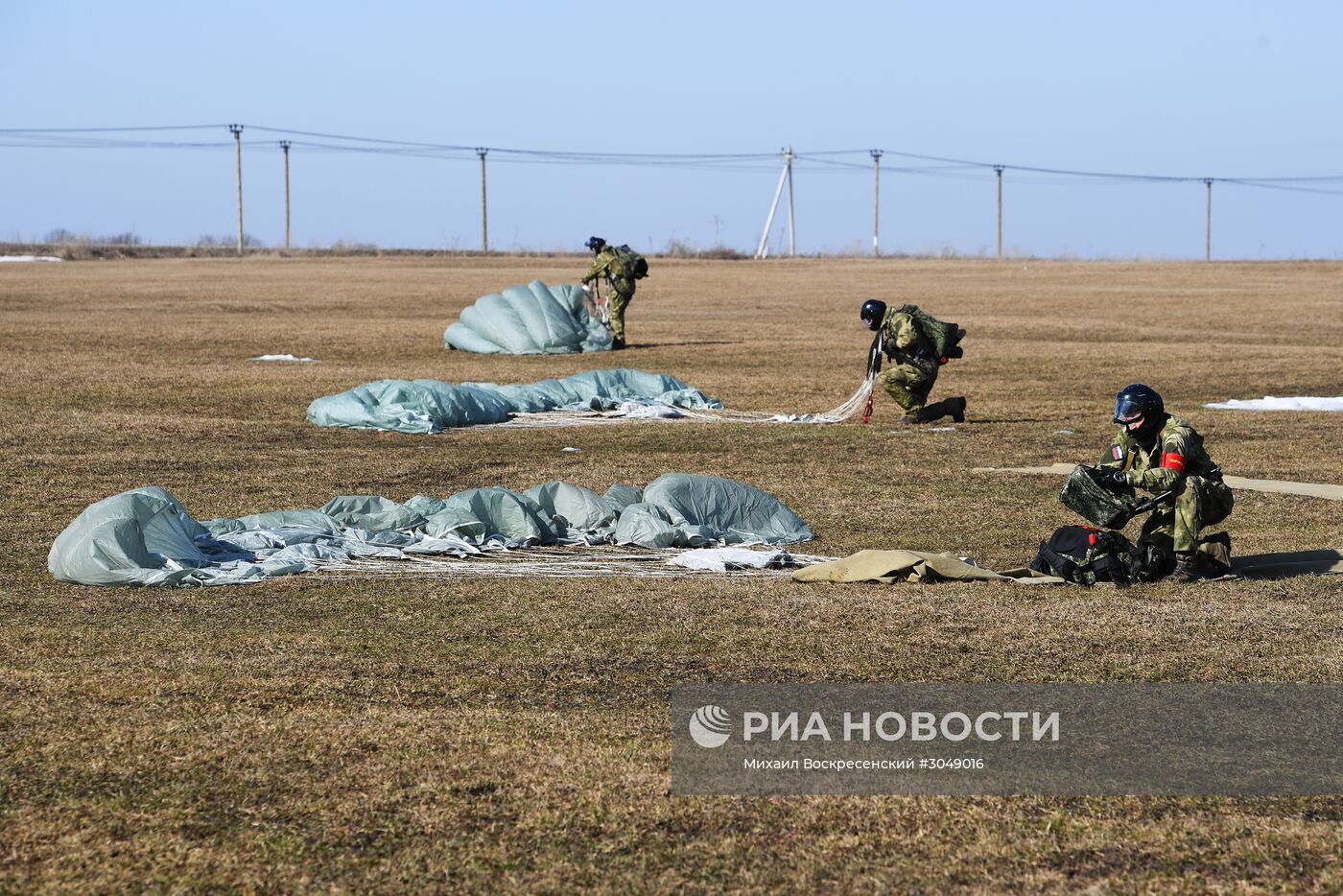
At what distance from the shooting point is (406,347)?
29688 millimetres

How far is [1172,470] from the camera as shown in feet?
28.9

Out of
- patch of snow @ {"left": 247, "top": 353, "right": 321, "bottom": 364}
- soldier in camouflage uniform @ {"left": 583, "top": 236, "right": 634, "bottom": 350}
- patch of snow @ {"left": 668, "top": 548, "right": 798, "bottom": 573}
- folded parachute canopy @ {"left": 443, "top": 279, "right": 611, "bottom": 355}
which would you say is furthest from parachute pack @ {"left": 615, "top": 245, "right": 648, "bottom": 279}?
patch of snow @ {"left": 668, "top": 548, "right": 798, "bottom": 573}

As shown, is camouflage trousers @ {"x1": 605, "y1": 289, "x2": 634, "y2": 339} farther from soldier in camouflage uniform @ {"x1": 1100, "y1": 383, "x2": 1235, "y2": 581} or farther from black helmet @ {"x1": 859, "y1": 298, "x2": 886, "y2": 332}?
soldier in camouflage uniform @ {"x1": 1100, "y1": 383, "x2": 1235, "y2": 581}

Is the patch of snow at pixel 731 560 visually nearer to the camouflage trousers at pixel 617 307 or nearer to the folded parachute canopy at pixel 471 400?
the folded parachute canopy at pixel 471 400

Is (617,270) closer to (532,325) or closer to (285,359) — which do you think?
(532,325)

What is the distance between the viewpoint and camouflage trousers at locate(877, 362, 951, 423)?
1789 centimetres

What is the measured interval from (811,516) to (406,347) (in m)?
18.7

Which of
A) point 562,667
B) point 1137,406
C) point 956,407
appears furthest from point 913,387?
point 562,667

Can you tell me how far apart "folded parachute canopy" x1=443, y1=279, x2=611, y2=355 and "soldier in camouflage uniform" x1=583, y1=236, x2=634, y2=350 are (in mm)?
461

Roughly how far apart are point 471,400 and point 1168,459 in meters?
10.6

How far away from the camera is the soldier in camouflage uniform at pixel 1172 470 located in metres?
8.84

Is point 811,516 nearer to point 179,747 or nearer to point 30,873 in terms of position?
point 179,747

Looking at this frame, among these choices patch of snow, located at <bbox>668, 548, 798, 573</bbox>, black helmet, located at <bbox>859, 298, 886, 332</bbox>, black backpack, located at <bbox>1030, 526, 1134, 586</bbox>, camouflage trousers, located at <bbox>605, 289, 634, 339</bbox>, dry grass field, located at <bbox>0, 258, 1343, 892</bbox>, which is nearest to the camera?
dry grass field, located at <bbox>0, 258, 1343, 892</bbox>

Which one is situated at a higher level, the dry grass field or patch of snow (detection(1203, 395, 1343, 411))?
patch of snow (detection(1203, 395, 1343, 411))
